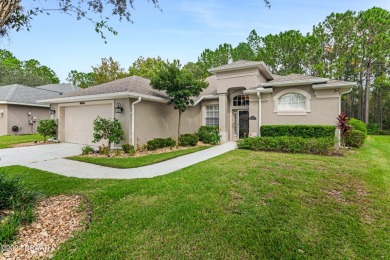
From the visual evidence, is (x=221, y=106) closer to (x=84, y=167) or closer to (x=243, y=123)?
(x=243, y=123)

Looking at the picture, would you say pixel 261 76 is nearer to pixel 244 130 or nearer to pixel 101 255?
pixel 244 130

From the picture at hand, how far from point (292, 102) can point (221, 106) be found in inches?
181

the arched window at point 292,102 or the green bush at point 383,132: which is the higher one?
the arched window at point 292,102

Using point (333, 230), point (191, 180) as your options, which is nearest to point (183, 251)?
point (333, 230)

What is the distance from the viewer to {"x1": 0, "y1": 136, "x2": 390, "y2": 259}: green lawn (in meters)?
2.77

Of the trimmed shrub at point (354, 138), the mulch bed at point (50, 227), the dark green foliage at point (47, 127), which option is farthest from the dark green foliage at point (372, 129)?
the dark green foliage at point (47, 127)

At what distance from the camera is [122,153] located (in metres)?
10.1

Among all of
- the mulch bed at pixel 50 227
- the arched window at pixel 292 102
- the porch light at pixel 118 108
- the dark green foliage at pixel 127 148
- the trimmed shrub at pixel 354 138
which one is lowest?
the mulch bed at pixel 50 227

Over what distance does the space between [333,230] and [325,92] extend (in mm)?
10528

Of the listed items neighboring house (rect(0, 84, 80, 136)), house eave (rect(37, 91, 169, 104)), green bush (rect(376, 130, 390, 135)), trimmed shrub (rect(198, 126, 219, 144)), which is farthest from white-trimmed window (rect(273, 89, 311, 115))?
green bush (rect(376, 130, 390, 135))

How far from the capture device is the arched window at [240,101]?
14.7 m

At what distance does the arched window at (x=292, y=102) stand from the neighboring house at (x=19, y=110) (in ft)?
70.3

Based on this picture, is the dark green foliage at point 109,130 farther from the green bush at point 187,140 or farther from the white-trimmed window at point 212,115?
the white-trimmed window at point 212,115

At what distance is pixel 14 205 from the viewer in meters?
3.54
